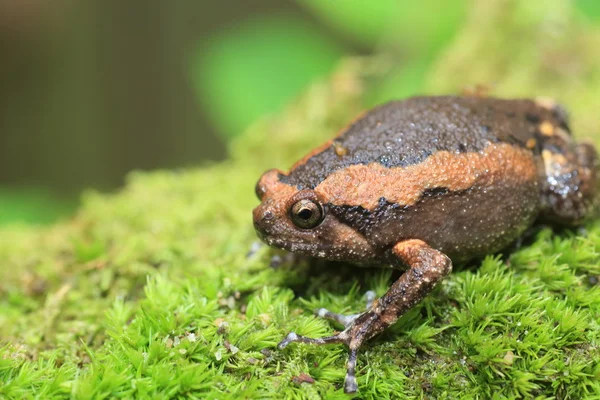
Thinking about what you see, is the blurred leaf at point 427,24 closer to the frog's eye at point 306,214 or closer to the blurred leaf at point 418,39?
the blurred leaf at point 418,39

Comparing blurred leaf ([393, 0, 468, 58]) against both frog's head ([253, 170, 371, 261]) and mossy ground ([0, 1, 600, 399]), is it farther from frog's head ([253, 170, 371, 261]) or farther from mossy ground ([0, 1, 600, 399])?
frog's head ([253, 170, 371, 261])

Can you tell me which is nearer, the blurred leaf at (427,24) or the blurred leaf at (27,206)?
the blurred leaf at (427,24)

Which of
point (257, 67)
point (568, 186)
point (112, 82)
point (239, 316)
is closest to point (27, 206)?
point (257, 67)

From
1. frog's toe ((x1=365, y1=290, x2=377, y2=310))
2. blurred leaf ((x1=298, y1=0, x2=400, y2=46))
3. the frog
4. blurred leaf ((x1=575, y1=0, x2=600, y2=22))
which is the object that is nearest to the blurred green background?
blurred leaf ((x1=298, y1=0, x2=400, y2=46))

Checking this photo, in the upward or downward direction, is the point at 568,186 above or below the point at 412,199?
below

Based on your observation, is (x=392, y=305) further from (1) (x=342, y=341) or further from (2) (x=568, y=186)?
(2) (x=568, y=186)

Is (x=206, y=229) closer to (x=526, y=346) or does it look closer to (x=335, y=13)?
(x=526, y=346)

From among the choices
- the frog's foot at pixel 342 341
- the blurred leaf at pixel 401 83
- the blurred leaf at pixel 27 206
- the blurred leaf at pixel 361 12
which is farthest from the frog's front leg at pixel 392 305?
the blurred leaf at pixel 27 206
